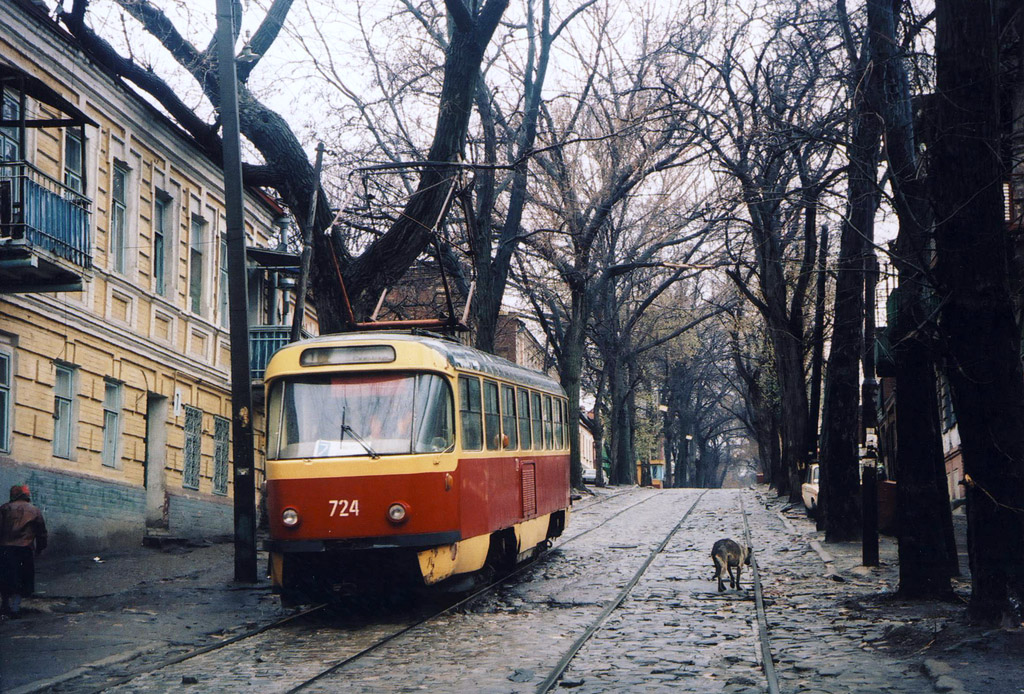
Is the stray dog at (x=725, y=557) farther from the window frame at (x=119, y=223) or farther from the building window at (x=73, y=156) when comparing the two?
the window frame at (x=119, y=223)

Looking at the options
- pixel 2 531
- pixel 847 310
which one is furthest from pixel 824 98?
pixel 2 531

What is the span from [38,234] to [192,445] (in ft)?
31.1

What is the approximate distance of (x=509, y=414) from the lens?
15375 mm

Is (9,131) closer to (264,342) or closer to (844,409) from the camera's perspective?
(264,342)

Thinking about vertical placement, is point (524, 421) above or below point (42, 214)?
below

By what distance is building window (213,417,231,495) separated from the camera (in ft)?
85.6

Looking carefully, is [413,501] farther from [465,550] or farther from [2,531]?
[2,531]

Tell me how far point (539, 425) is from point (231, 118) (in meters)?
6.15

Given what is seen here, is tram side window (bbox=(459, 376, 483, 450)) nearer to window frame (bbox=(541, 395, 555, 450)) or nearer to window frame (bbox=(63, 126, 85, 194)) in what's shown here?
window frame (bbox=(541, 395, 555, 450))

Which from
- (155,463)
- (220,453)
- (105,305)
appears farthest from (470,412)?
(220,453)

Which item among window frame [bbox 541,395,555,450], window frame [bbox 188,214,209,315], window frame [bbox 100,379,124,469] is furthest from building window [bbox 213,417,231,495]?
window frame [bbox 541,395,555,450]

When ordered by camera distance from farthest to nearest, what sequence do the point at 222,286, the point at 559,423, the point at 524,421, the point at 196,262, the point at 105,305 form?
the point at 222,286 < the point at 196,262 < the point at 105,305 < the point at 559,423 < the point at 524,421

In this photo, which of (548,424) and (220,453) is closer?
(548,424)

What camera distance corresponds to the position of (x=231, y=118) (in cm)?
1547
